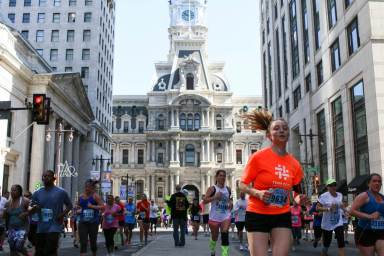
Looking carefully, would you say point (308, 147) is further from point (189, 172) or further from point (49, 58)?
Answer: point (189, 172)

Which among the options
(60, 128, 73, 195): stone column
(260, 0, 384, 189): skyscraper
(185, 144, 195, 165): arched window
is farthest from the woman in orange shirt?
(185, 144, 195, 165): arched window

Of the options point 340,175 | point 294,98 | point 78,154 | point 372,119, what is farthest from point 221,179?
point 78,154

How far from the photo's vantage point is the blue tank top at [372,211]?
7.73 m

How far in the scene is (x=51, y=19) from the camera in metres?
64.4

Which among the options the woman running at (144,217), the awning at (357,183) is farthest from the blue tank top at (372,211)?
the awning at (357,183)

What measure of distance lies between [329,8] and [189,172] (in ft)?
174

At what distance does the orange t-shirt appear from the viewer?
539 cm

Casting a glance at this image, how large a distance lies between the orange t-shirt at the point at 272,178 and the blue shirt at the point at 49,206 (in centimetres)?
429

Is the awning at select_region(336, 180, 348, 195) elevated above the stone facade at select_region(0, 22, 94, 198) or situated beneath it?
situated beneath

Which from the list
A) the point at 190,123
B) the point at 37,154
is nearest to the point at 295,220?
the point at 37,154

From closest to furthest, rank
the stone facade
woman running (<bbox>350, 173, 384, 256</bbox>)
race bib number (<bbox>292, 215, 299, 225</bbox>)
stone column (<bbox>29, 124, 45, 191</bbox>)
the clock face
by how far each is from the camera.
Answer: woman running (<bbox>350, 173, 384, 256</bbox>), race bib number (<bbox>292, 215, 299, 225</bbox>), the stone facade, stone column (<bbox>29, 124, 45, 191</bbox>), the clock face

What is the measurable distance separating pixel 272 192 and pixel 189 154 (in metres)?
80.1

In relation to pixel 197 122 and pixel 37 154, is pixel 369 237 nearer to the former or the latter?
pixel 37 154

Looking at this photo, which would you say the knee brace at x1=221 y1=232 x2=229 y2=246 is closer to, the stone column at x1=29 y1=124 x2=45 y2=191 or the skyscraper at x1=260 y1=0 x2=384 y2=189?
the skyscraper at x1=260 y1=0 x2=384 y2=189
